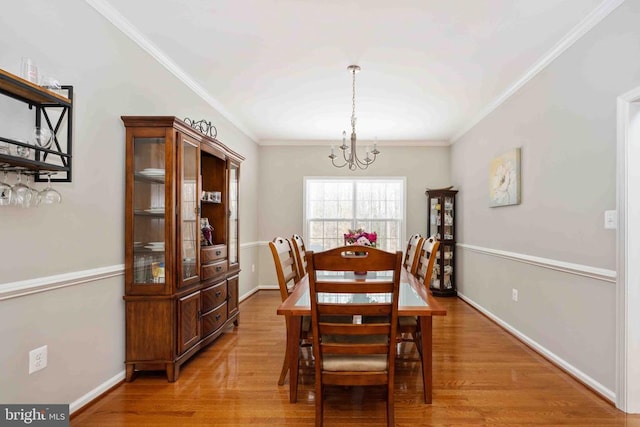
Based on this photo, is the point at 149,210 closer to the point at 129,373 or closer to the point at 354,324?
the point at 129,373

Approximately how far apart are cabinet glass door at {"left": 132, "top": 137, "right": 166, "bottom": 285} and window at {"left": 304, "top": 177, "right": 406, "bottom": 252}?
3.70 meters

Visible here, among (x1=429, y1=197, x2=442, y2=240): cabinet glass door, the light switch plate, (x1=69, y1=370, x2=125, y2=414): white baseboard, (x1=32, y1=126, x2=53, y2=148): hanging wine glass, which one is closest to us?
(x1=32, y1=126, x2=53, y2=148): hanging wine glass

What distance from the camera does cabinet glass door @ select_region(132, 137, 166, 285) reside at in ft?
8.85

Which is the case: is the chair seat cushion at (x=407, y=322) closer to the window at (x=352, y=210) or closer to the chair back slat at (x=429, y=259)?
the chair back slat at (x=429, y=259)

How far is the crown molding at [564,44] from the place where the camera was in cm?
238

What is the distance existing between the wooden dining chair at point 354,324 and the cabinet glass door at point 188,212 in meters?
1.37

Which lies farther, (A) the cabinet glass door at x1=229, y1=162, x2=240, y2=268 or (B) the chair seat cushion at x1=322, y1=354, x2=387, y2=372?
(A) the cabinet glass door at x1=229, y1=162, x2=240, y2=268

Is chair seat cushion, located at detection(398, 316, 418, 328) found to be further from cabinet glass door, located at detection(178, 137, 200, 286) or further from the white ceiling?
the white ceiling

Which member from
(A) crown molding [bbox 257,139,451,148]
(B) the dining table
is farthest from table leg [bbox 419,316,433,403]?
(A) crown molding [bbox 257,139,451,148]

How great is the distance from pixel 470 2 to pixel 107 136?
2572 mm

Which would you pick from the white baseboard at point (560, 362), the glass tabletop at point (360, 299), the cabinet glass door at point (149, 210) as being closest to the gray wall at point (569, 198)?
the white baseboard at point (560, 362)

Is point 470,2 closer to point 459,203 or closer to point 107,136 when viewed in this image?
point 107,136

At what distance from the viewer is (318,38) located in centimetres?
282

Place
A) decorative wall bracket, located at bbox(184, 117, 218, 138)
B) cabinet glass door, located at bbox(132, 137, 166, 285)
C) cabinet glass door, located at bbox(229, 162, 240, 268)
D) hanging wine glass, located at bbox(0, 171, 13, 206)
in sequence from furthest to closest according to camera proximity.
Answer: cabinet glass door, located at bbox(229, 162, 240, 268) → decorative wall bracket, located at bbox(184, 117, 218, 138) → cabinet glass door, located at bbox(132, 137, 166, 285) → hanging wine glass, located at bbox(0, 171, 13, 206)
